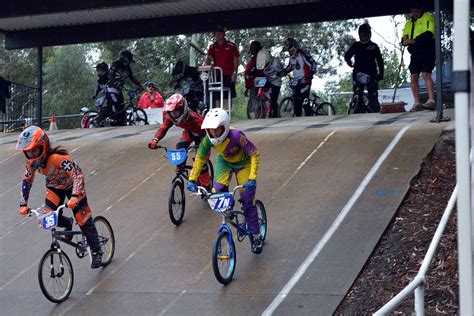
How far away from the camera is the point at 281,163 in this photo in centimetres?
1435

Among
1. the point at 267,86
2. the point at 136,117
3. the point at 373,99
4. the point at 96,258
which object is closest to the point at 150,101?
the point at 136,117

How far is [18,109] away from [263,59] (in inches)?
334

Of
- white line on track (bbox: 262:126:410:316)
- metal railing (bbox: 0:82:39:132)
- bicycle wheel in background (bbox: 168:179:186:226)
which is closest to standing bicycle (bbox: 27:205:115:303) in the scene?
bicycle wheel in background (bbox: 168:179:186:226)

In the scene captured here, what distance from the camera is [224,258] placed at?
1011 cm

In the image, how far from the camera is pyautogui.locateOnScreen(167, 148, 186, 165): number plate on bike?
12.5 meters

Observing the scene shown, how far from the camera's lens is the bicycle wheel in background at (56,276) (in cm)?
1030

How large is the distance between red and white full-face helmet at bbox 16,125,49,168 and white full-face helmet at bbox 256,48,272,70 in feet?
32.4

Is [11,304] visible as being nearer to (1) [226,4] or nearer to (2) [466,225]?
(2) [466,225]

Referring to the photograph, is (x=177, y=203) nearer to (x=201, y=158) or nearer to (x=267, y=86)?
(x=201, y=158)

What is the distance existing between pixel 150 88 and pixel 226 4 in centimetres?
422

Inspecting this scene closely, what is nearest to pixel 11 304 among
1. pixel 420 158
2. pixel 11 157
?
pixel 420 158

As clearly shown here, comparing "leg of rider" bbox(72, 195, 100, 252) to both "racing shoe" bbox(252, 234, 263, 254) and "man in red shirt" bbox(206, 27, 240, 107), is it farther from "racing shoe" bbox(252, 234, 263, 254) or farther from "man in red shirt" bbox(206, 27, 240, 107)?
"man in red shirt" bbox(206, 27, 240, 107)

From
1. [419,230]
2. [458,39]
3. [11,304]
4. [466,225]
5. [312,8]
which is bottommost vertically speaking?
[11,304]

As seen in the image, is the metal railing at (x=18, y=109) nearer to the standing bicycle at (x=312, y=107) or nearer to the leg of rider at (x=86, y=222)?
the standing bicycle at (x=312, y=107)
